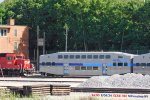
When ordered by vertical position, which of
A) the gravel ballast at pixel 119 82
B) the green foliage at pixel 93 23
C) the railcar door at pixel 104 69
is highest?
the green foliage at pixel 93 23

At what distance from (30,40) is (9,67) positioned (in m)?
28.5

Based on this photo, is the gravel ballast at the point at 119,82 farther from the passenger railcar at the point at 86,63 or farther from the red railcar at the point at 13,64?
the red railcar at the point at 13,64

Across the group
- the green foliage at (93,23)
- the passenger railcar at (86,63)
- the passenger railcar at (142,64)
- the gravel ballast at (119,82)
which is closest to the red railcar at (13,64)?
the passenger railcar at (86,63)

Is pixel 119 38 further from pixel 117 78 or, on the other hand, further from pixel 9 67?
pixel 117 78

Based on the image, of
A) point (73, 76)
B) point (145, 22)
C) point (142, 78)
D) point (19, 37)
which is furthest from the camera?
point (19, 37)

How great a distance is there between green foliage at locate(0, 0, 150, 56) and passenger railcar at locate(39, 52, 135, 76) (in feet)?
57.1

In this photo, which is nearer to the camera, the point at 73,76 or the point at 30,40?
the point at 73,76

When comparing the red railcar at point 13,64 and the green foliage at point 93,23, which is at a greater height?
the green foliage at point 93,23

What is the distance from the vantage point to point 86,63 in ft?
211

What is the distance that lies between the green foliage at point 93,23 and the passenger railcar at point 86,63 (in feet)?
57.1

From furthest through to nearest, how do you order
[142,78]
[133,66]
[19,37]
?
1. [19,37]
2. [133,66]
3. [142,78]

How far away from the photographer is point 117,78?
41.6 metres

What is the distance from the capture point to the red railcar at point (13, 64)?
68.3 metres

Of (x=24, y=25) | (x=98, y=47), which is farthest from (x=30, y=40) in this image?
(x=98, y=47)
